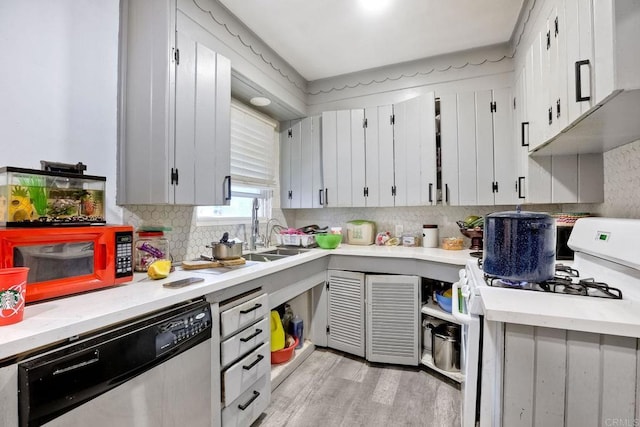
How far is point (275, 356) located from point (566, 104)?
7.90ft

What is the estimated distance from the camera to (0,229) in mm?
1061

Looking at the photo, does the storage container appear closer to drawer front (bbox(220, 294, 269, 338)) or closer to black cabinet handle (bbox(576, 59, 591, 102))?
drawer front (bbox(220, 294, 269, 338))

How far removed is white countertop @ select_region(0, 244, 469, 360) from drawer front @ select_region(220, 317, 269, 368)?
281 mm

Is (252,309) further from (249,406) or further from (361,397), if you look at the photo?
(361,397)

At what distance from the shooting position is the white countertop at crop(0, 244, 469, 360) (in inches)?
33.6

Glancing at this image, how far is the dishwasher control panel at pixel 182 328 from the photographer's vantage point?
1.17m

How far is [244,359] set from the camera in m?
1.62

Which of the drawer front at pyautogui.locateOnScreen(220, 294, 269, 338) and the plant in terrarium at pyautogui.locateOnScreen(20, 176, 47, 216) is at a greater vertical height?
the plant in terrarium at pyautogui.locateOnScreen(20, 176, 47, 216)

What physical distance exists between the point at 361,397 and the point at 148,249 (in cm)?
168

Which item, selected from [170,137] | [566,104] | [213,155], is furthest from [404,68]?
[170,137]

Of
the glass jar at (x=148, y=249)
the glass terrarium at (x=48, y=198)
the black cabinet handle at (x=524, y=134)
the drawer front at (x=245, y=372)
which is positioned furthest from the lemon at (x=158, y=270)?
the black cabinet handle at (x=524, y=134)

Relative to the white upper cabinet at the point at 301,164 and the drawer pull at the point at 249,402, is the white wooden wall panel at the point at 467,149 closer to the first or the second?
the white upper cabinet at the point at 301,164
